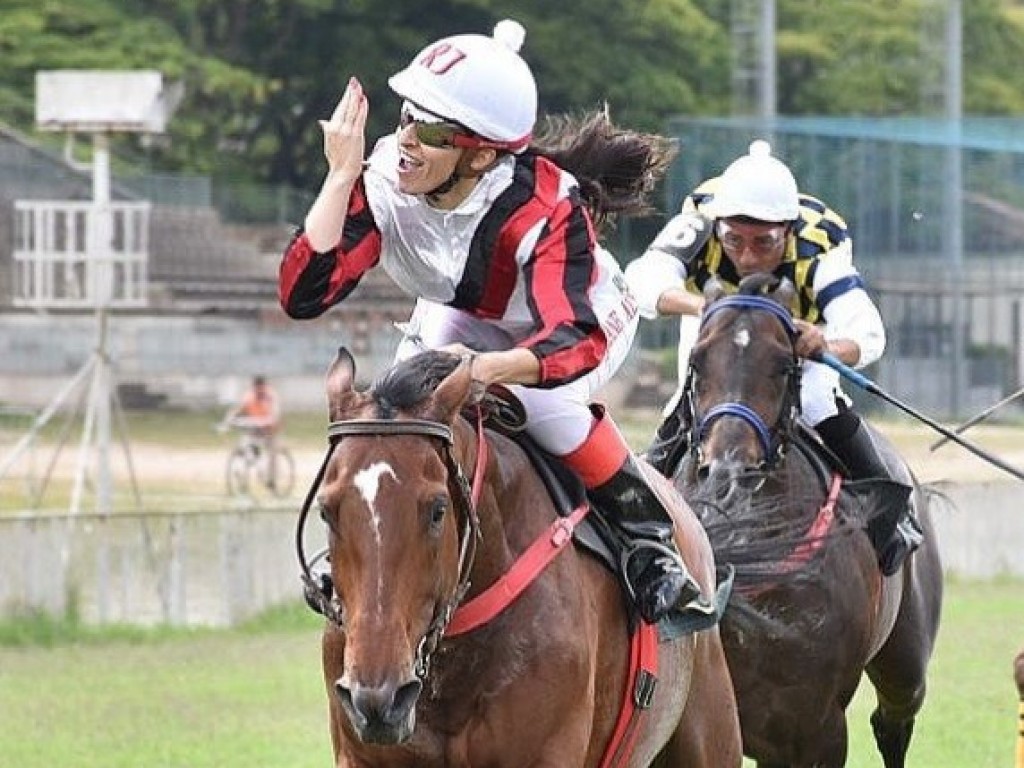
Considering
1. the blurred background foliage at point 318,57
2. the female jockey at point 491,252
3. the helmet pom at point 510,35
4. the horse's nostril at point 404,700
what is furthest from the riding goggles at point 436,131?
the blurred background foliage at point 318,57

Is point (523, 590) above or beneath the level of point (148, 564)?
above

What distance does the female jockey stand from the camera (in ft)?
20.3

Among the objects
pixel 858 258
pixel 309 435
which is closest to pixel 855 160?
pixel 858 258

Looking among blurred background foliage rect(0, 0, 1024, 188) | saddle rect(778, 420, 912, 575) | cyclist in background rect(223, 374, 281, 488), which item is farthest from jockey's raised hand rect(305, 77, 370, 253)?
blurred background foliage rect(0, 0, 1024, 188)

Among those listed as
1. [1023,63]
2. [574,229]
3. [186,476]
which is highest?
[1023,63]

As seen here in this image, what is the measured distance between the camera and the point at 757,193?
8.79 metres

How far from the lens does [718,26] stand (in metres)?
51.2

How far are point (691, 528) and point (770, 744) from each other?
55.8 inches

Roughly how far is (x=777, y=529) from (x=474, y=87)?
2780mm

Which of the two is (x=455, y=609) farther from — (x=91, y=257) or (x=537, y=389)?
(x=91, y=257)

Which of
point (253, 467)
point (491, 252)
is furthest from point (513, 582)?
point (253, 467)

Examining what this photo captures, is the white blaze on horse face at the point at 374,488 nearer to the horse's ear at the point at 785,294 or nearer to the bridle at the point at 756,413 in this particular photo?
the bridle at the point at 756,413

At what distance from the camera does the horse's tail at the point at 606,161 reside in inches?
280

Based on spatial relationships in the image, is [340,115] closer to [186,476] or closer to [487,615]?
[487,615]
